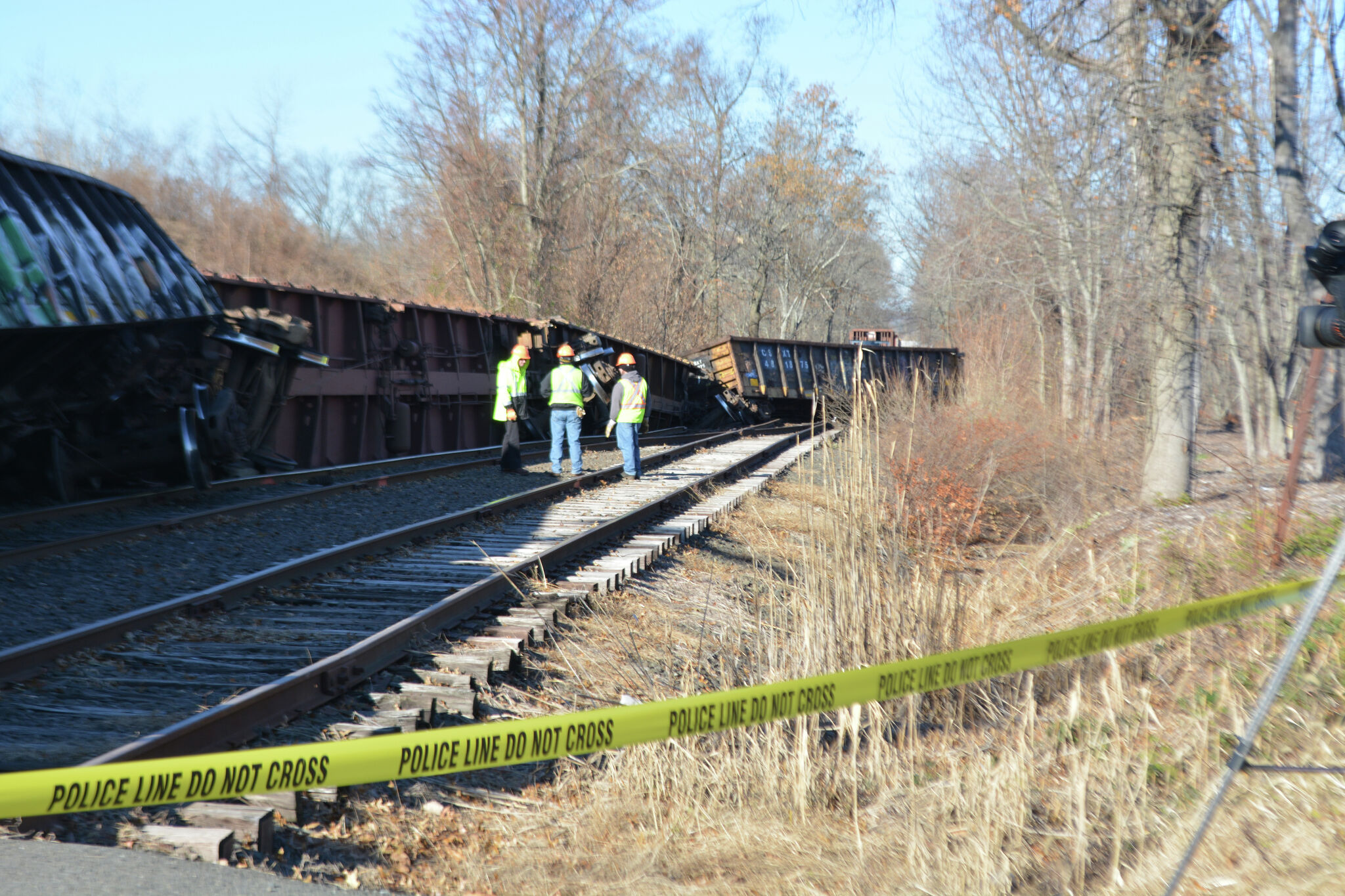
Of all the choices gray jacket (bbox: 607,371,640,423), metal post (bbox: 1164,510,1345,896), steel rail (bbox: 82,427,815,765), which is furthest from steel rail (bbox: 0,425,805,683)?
metal post (bbox: 1164,510,1345,896)

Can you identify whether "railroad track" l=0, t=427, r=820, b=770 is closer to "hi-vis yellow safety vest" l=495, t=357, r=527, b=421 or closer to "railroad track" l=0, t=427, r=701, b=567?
"railroad track" l=0, t=427, r=701, b=567

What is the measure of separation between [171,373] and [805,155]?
44342 mm

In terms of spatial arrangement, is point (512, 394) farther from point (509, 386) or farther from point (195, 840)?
point (195, 840)

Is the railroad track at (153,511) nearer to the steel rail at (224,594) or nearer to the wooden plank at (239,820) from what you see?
the steel rail at (224,594)

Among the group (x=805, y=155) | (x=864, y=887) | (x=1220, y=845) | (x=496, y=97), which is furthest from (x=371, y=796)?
(x=805, y=155)

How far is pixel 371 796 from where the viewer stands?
3703 millimetres

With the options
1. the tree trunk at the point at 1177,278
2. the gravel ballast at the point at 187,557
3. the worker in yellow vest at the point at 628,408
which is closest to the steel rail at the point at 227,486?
the gravel ballast at the point at 187,557

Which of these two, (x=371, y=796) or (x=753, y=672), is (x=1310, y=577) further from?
(x=371, y=796)

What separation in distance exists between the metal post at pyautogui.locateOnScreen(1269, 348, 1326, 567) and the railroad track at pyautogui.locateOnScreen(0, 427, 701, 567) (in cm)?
848

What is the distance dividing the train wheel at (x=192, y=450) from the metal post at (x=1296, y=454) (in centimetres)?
984

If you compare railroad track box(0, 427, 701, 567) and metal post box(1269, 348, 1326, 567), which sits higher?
metal post box(1269, 348, 1326, 567)

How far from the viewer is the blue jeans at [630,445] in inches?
526

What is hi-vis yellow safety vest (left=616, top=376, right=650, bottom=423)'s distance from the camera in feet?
42.9

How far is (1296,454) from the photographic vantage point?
18.0ft
